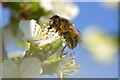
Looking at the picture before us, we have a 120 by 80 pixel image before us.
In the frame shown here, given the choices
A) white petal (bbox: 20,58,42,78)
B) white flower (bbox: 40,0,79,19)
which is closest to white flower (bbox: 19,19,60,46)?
white petal (bbox: 20,58,42,78)

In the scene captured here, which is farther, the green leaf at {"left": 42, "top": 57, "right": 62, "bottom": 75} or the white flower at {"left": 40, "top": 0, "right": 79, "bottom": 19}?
the white flower at {"left": 40, "top": 0, "right": 79, "bottom": 19}

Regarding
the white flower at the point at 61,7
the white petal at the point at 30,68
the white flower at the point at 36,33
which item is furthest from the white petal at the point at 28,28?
the white flower at the point at 61,7

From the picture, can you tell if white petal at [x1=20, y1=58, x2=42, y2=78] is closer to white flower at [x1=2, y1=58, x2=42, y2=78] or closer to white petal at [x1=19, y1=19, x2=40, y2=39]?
white flower at [x1=2, y1=58, x2=42, y2=78]

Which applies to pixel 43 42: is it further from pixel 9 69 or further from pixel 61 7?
pixel 61 7

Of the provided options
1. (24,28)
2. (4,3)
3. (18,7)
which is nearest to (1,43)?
(24,28)

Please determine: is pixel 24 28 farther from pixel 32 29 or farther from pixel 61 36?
pixel 61 36

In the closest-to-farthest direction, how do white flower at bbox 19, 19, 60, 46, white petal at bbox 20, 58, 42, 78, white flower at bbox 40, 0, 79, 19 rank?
white petal at bbox 20, 58, 42, 78
white flower at bbox 19, 19, 60, 46
white flower at bbox 40, 0, 79, 19
